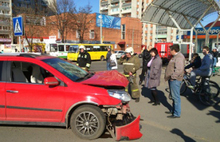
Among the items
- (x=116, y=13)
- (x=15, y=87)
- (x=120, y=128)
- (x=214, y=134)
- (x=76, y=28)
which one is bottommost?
(x=214, y=134)

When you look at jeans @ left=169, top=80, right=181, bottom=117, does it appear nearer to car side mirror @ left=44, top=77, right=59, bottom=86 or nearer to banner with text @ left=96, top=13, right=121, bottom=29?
car side mirror @ left=44, top=77, right=59, bottom=86

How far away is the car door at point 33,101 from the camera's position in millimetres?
3597

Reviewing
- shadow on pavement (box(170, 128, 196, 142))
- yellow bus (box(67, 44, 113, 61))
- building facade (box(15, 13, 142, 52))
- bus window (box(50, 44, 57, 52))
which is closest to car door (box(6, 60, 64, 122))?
shadow on pavement (box(170, 128, 196, 142))

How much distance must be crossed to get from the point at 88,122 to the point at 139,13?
74927 millimetres

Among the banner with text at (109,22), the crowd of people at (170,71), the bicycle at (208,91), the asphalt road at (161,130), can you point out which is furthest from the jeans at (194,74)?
the banner with text at (109,22)

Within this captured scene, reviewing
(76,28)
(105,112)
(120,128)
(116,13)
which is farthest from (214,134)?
(116,13)

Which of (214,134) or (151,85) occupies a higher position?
(151,85)

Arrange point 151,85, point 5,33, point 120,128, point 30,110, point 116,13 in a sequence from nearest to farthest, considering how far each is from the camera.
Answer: point 120,128, point 30,110, point 151,85, point 5,33, point 116,13

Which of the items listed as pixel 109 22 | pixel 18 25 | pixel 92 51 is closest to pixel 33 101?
pixel 18 25

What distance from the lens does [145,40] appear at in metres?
79.8

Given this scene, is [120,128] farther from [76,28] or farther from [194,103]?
[76,28]

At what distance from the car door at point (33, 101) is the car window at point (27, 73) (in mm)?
79

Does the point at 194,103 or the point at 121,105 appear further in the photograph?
the point at 194,103

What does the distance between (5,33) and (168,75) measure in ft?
225
